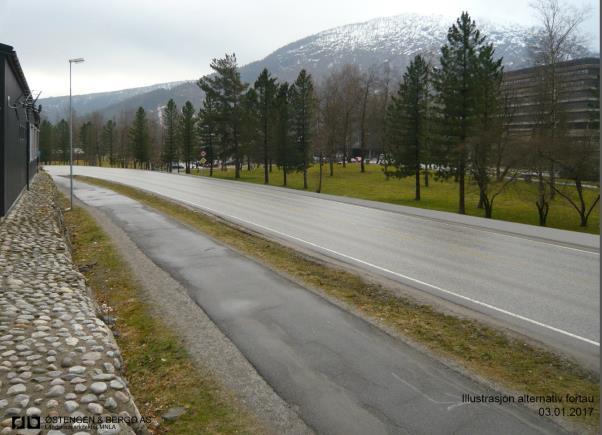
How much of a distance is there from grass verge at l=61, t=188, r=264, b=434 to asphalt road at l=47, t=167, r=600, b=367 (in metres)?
5.32

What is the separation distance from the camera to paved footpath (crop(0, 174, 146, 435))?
4891 mm

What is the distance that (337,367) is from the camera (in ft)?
20.8

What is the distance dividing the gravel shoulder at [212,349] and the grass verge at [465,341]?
8.90ft

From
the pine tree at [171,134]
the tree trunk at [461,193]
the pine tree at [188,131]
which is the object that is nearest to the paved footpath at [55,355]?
the tree trunk at [461,193]

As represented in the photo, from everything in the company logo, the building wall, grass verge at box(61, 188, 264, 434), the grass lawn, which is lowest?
grass verge at box(61, 188, 264, 434)

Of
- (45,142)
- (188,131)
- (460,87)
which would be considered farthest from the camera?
(45,142)

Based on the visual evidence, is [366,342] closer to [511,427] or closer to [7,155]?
[511,427]

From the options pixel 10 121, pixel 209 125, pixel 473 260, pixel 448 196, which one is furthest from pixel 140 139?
pixel 473 260

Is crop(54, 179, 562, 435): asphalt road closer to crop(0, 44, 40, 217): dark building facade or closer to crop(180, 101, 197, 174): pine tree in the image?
crop(0, 44, 40, 217): dark building facade

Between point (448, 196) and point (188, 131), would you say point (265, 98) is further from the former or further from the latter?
point (188, 131)

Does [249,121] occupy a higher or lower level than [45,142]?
lower

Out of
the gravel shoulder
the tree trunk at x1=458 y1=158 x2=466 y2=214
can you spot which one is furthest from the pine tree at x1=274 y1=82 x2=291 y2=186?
the gravel shoulder

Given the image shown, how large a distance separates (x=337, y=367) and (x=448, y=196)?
134 ft

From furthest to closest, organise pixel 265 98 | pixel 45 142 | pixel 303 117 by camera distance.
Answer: pixel 45 142 < pixel 265 98 < pixel 303 117
